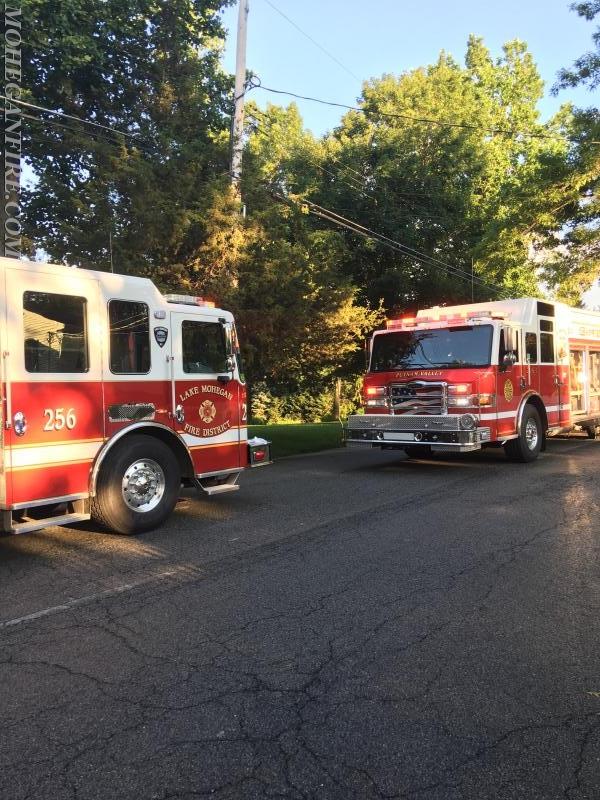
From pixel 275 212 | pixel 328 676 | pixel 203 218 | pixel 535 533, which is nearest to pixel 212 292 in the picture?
pixel 203 218

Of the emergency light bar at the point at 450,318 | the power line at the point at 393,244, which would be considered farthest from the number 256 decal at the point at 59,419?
the power line at the point at 393,244

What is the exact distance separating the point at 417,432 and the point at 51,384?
6467 mm

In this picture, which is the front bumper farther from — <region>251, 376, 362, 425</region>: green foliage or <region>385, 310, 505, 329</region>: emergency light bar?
<region>251, 376, 362, 425</region>: green foliage

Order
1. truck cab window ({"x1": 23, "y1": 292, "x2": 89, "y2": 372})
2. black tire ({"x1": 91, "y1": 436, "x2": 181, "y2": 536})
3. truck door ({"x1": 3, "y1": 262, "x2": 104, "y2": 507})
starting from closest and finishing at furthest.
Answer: truck door ({"x1": 3, "y1": 262, "x2": 104, "y2": 507}) → truck cab window ({"x1": 23, "y1": 292, "x2": 89, "y2": 372}) → black tire ({"x1": 91, "y1": 436, "x2": 181, "y2": 536})

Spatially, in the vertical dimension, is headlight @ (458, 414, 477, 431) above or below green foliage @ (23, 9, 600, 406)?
below

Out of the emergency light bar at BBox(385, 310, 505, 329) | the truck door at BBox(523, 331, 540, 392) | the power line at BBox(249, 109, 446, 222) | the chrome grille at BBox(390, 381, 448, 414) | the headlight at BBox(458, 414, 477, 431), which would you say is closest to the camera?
the headlight at BBox(458, 414, 477, 431)

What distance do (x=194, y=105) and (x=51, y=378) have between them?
952 centimetres

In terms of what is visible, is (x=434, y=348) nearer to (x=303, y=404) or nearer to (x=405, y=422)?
(x=405, y=422)

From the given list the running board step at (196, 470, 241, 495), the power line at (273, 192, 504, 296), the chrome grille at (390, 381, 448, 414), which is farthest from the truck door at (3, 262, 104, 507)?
the power line at (273, 192, 504, 296)

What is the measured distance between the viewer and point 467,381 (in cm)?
1070

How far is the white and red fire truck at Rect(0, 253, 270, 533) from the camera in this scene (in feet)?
19.5

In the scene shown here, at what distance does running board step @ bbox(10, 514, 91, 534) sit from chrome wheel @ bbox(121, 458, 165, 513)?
1.75ft

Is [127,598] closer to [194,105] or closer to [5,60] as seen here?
[194,105]

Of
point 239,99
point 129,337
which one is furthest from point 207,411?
point 239,99
